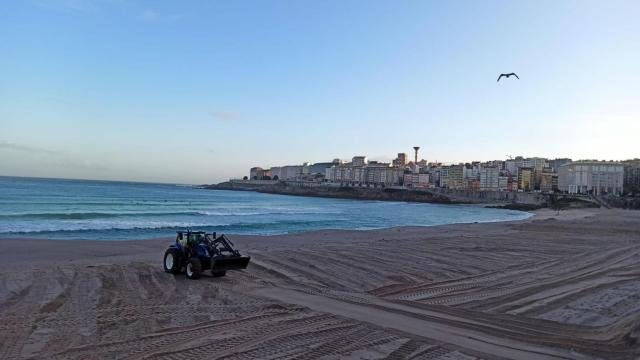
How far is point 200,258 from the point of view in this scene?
1206 cm

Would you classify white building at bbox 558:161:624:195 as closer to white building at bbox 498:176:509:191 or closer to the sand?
→ white building at bbox 498:176:509:191

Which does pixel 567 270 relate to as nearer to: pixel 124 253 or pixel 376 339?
pixel 376 339

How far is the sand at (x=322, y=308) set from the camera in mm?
6797

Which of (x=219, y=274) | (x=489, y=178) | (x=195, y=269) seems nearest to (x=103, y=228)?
(x=219, y=274)

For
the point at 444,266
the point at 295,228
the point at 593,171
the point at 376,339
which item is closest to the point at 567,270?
the point at 444,266

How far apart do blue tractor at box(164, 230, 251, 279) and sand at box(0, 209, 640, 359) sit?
314mm

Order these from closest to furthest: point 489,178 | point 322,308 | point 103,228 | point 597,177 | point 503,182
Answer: point 322,308, point 103,228, point 597,177, point 503,182, point 489,178

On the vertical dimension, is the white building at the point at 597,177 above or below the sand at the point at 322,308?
above

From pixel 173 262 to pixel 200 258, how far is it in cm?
103

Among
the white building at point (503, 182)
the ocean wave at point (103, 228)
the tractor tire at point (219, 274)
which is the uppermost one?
the white building at point (503, 182)

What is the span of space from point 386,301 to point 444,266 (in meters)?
5.62

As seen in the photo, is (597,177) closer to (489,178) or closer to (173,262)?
(489,178)

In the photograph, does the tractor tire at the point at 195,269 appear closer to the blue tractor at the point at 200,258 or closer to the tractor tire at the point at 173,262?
the blue tractor at the point at 200,258

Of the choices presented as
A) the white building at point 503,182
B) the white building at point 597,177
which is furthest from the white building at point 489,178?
the white building at point 597,177
